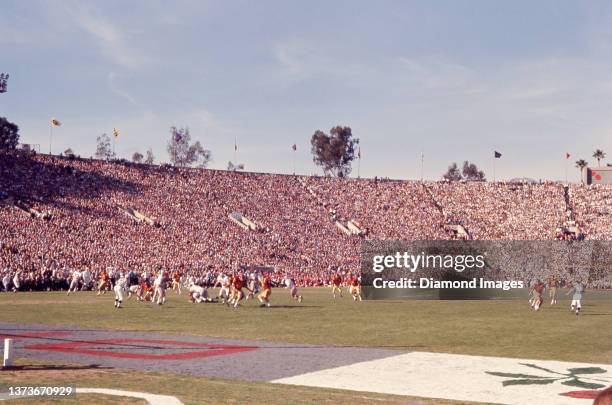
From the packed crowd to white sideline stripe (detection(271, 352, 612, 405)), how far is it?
36862 millimetres

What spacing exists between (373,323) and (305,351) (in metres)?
8.78

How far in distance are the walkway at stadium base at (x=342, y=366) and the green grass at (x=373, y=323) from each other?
68.3 inches

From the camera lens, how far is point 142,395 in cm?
1276

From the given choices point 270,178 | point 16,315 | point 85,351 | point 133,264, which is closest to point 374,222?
point 270,178

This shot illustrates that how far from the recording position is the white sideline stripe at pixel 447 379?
13523mm

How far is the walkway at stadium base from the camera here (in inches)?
553

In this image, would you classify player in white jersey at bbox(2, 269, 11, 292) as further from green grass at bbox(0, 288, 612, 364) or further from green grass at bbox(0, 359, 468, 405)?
green grass at bbox(0, 359, 468, 405)

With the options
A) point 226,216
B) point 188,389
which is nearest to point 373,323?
point 188,389

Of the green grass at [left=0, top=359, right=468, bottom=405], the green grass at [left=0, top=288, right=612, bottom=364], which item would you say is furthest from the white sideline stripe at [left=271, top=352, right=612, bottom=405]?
the green grass at [left=0, top=288, right=612, bottom=364]

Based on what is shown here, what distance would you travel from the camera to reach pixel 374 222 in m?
78.4

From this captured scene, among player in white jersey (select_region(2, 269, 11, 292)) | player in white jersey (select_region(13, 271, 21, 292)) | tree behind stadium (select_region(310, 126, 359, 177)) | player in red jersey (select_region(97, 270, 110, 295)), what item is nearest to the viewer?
player in red jersey (select_region(97, 270, 110, 295))

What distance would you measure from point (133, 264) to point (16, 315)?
28.3 metres

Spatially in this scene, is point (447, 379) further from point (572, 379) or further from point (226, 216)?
point (226, 216)

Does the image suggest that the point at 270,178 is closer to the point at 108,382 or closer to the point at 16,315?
the point at 16,315
